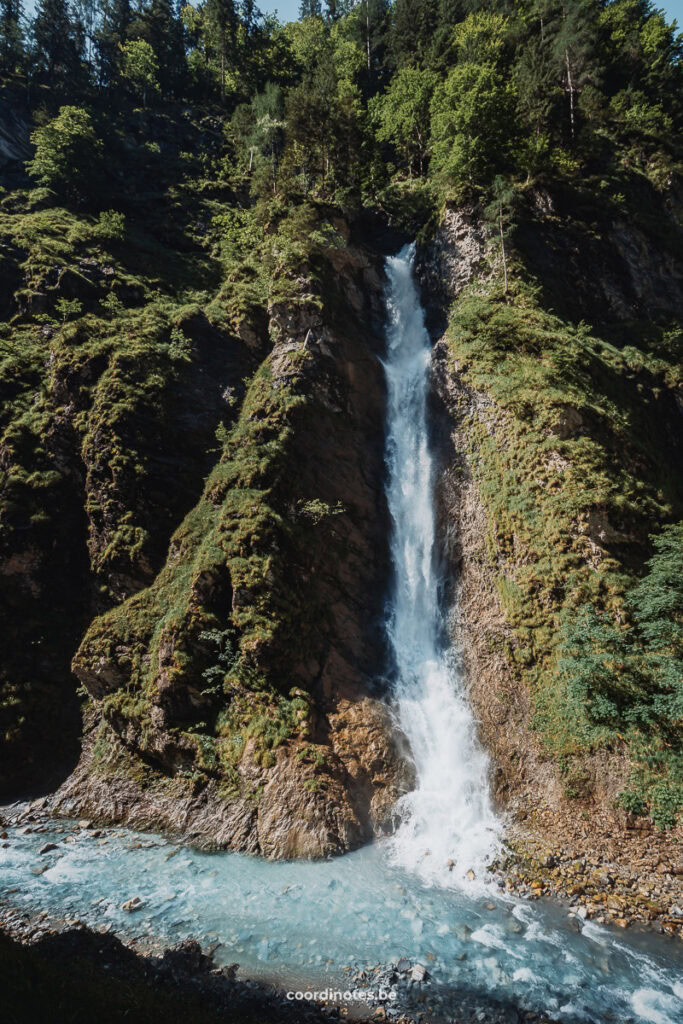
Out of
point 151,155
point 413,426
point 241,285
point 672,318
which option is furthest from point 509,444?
point 151,155

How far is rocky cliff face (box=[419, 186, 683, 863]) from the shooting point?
1123cm

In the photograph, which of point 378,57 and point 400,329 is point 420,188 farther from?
point 378,57

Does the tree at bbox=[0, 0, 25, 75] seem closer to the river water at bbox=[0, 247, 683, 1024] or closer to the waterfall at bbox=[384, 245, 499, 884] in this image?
the waterfall at bbox=[384, 245, 499, 884]

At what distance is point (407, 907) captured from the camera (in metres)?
8.95

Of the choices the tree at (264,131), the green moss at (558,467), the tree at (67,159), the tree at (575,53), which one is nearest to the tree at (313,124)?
the tree at (264,131)

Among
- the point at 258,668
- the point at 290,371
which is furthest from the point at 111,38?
the point at 258,668

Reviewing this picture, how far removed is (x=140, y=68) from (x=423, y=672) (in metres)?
53.4

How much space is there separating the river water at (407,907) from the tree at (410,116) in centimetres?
3544

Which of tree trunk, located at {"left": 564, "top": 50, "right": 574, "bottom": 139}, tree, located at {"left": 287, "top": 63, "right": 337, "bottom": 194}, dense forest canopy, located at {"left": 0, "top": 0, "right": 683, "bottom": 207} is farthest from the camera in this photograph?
tree trunk, located at {"left": 564, "top": 50, "right": 574, "bottom": 139}

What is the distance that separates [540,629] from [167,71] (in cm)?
5603

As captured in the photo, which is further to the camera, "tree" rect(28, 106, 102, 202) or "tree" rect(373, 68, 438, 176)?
"tree" rect(373, 68, 438, 176)

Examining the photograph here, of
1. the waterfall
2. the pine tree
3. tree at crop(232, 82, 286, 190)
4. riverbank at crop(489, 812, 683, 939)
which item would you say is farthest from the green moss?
the pine tree

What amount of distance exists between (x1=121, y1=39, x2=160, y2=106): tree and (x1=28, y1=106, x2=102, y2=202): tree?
1607 cm

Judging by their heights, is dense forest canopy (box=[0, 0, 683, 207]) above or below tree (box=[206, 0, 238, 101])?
below
